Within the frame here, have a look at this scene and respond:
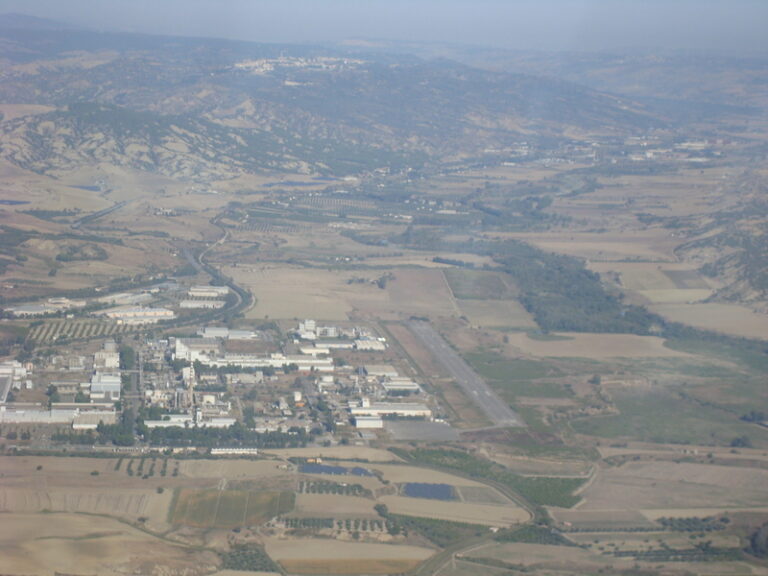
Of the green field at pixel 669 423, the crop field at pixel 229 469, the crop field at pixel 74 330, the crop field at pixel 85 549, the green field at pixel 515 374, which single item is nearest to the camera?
the crop field at pixel 85 549

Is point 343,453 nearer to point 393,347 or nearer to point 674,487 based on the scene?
point 674,487

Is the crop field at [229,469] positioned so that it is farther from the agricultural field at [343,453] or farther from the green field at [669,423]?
the green field at [669,423]

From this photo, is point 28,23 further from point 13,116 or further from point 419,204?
point 419,204

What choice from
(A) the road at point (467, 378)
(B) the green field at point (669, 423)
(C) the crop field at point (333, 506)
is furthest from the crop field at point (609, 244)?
(C) the crop field at point (333, 506)

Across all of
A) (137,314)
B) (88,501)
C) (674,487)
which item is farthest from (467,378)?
(88,501)

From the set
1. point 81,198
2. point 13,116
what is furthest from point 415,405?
point 13,116

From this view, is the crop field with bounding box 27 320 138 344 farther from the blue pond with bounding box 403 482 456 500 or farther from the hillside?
the hillside
